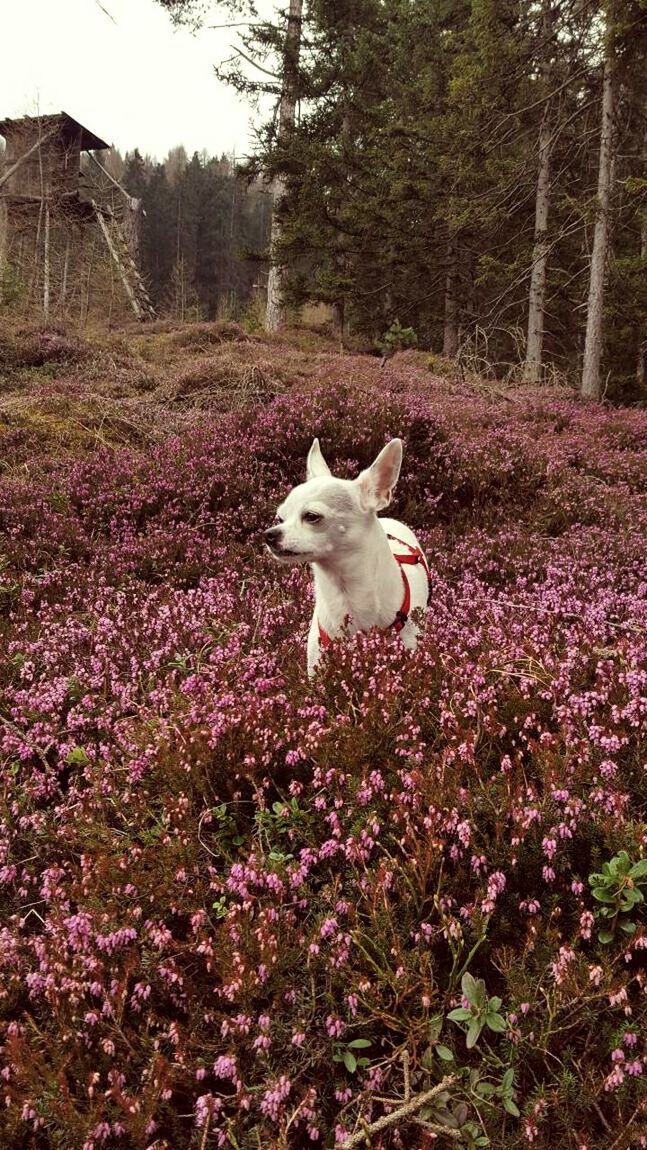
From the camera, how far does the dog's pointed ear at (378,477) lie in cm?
381

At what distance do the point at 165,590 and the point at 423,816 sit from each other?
11.7 ft

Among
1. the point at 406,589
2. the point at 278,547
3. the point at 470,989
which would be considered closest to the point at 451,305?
the point at 406,589

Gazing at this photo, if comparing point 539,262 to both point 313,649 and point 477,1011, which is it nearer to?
point 313,649

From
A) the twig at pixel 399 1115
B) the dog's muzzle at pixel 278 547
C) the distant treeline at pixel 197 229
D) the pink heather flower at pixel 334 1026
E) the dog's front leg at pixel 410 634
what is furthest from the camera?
the distant treeline at pixel 197 229

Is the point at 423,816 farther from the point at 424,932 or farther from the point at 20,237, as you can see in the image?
the point at 20,237

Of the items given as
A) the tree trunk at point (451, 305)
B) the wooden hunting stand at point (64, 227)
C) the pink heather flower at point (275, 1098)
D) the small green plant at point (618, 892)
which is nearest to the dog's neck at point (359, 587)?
the small green plant at point (618, 892)

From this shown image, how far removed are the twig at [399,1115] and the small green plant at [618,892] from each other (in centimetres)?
62

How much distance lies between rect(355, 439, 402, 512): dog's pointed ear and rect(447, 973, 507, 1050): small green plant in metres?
2.53

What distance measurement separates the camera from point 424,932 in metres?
2.04

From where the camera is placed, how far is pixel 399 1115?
1688mm

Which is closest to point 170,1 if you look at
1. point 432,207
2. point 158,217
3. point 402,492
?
point 432,207

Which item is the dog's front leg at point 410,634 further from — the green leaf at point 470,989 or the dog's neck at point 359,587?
the green leaf at point 470,989

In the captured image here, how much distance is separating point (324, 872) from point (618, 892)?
107cm

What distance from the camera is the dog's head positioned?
3.62 metres
